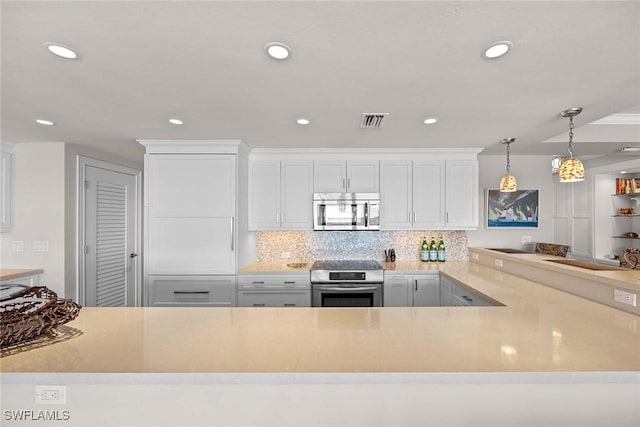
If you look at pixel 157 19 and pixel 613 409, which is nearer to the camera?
pixel 613 409

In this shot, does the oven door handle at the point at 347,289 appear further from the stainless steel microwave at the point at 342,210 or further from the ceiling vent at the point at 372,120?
the ceiling vent at the point at 372,120

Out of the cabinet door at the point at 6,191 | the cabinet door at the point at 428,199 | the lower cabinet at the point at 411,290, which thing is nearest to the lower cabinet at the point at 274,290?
the lower cabinet at the point at 411,290

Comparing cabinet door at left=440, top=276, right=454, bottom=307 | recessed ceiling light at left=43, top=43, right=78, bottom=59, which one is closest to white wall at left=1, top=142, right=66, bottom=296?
recessed ceiling light at left=43, top=43, right=78, bottom=59

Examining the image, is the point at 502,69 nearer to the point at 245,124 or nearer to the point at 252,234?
the point at 245,124

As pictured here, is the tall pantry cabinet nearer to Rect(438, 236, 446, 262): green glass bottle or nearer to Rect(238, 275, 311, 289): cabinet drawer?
Rect(238, 275, 311, 289): cabinet drawer

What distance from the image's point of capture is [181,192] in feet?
10.0

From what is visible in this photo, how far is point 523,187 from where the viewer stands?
3848 millimetres

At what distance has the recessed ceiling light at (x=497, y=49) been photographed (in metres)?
1.33

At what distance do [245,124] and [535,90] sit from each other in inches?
79.5

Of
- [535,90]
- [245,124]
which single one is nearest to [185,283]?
[245,124]

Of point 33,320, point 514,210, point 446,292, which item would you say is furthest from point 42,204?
point 514,210

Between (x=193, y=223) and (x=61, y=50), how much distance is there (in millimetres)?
1871

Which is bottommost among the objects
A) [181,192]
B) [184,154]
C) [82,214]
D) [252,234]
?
[252,234]
